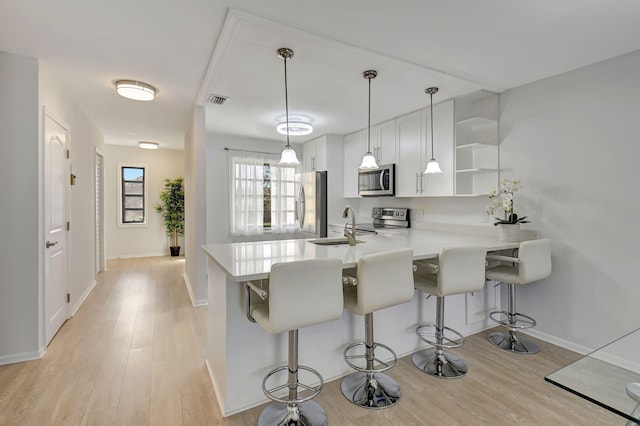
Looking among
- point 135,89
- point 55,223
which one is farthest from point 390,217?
point 55,223

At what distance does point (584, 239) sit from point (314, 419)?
260 cm

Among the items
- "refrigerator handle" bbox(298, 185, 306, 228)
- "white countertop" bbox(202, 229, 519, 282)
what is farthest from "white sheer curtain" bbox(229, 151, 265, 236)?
"white countertop" bbox(202, 229, 519, 282)

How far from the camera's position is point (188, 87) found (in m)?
3.07

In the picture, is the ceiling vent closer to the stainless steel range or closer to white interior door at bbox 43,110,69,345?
white interior door at bbox 43,110,69,345

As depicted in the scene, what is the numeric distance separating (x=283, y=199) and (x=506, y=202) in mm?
3605

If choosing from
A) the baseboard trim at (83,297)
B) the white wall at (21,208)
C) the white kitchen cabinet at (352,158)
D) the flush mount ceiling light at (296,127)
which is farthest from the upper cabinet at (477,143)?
the baseboard trim at (83,297)

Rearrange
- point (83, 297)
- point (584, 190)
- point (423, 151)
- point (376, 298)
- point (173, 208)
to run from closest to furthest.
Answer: point (376, 298)
point (584, 190)
point (423, 151)
point (83, 297)
point (173, 208)

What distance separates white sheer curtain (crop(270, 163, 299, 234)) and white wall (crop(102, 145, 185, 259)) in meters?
3.08

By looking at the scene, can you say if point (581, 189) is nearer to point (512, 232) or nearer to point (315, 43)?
point (512, 232)

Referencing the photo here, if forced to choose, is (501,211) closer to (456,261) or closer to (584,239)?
(584,239)

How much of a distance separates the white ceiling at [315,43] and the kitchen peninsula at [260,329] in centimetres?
148

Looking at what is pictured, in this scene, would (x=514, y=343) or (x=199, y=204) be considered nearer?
(x=514, y=343)

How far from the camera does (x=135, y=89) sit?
2.95 meters

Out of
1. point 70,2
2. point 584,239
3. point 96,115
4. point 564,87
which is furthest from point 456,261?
point 96,115
